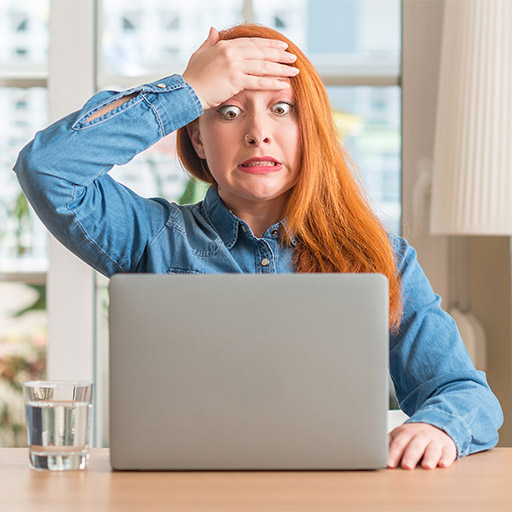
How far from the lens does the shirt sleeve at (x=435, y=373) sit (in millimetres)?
966

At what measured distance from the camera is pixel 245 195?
129cm

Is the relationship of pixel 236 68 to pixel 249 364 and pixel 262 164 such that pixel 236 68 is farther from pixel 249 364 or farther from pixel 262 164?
pixel 249 364

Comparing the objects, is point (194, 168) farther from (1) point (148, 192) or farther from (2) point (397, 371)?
(1) point (148, 192)

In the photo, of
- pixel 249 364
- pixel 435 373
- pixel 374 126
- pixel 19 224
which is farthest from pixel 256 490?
pixel 19 224

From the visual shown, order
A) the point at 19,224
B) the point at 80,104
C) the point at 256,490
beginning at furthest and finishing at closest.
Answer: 1. the point at 19,224
2. the point at 80,104
3. the point at 256,490

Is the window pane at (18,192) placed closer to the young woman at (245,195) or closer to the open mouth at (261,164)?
the young woman at (245,195)

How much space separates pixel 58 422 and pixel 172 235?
0.63 meters

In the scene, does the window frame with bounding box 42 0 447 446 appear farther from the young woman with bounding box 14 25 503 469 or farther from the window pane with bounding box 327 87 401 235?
the young woman with bounding box 14 25 503 469

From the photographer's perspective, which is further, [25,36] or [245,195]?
[25,36]

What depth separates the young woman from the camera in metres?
1.15

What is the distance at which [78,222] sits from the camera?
1.25m

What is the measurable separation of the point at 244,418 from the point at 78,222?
59cm

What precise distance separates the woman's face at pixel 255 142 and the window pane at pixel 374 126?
1.25 metres

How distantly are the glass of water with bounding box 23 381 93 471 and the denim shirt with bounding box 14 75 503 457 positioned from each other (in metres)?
0.40
